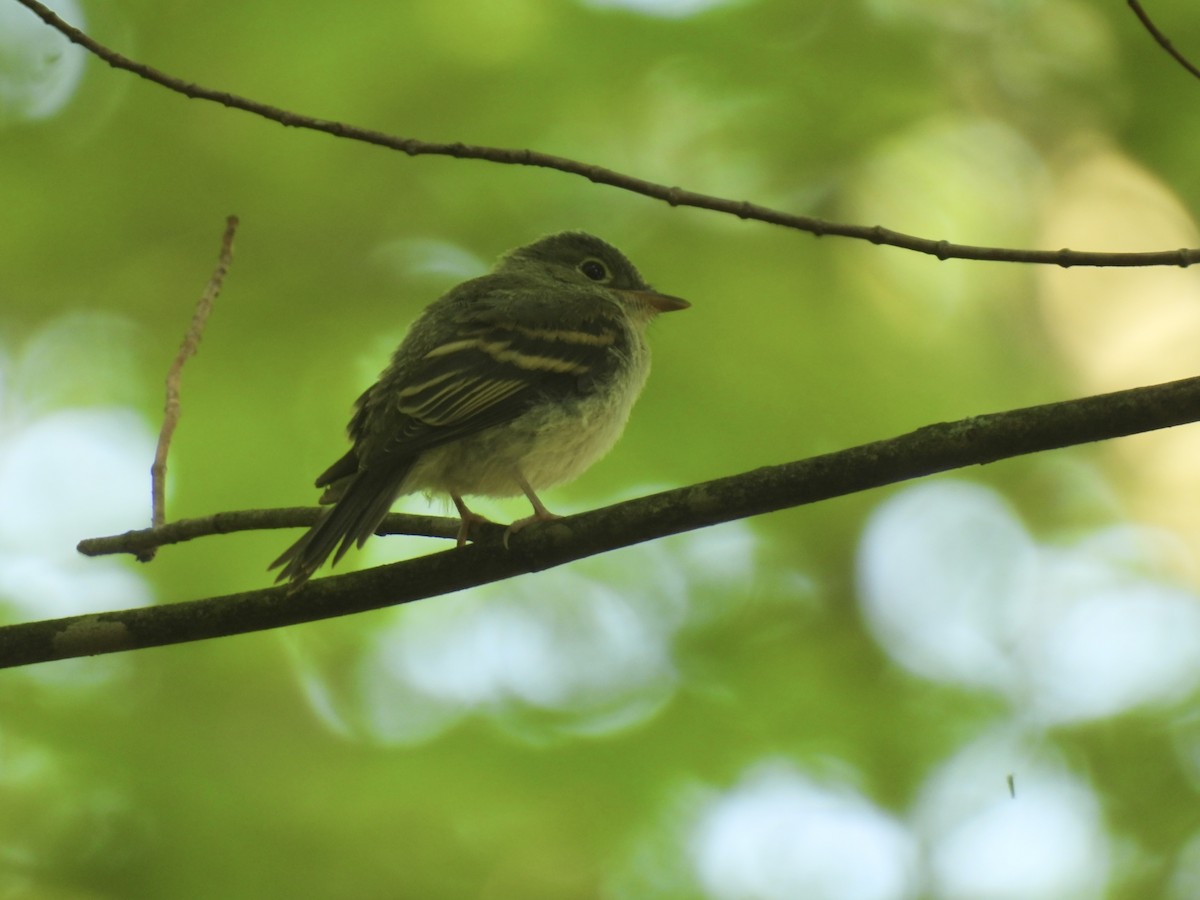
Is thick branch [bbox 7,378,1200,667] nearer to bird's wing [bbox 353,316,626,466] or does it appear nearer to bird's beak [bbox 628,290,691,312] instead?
bird's wing [bbox 353,316,626,466]

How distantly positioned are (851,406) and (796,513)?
2.71 feet

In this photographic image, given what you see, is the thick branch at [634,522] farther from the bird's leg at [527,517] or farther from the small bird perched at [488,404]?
the small bird perched at [488,404]

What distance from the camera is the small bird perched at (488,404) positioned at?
464 cm

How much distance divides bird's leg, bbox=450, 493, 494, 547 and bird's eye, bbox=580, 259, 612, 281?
5.50 ft

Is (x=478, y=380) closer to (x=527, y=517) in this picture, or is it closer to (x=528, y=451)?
(x=528, y=451)

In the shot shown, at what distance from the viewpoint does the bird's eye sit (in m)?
6.41

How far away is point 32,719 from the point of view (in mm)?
6801

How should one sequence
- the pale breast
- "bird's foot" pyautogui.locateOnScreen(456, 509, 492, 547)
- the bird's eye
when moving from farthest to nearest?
1. the bird's eye
2. the pale breast
3. "bird's foot" pyautogui.locateOnScreen(456, 509, 492, 547)

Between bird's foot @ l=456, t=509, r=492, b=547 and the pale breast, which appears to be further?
the pale breast

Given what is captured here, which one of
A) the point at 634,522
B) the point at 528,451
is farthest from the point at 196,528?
the point at 634,522

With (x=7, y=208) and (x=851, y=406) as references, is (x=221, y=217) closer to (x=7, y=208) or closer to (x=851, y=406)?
(x=7, y=208)

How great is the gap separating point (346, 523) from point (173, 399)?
749mm

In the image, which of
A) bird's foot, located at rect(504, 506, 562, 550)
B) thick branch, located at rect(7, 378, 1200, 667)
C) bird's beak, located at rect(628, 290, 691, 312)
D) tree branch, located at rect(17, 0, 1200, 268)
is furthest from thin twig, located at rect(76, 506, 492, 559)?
bird's beak, located at rect(628, 290, 691, 312)

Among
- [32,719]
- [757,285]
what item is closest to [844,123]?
[757,285]
